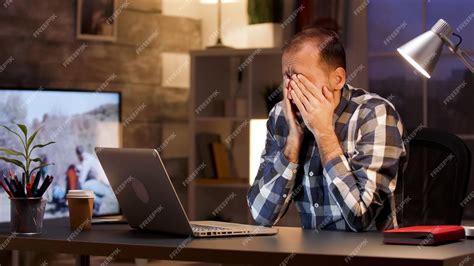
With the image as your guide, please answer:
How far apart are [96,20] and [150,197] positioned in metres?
2.82

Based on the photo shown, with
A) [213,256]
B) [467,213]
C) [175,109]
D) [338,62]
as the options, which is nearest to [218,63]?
[175,109]

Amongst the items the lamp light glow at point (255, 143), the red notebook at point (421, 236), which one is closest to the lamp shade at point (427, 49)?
the red notebook at point (421, 236)

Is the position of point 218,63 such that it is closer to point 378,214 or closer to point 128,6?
point 128,6

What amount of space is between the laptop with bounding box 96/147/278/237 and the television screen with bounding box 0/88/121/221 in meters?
1.88

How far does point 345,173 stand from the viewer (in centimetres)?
243

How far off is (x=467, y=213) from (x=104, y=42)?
84.5 inches

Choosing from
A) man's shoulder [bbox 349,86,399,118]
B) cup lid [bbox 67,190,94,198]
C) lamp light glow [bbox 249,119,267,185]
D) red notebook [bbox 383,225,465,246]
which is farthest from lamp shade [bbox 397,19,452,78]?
lamp light glow [bbox 249,119,267,185]

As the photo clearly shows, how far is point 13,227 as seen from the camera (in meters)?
2.39

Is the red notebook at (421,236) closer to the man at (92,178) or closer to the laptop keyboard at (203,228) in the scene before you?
the laptop keyboard at (203,228)

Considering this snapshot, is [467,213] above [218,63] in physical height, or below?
below

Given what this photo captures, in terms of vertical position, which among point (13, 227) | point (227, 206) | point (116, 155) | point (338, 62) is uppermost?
point (338, 62)

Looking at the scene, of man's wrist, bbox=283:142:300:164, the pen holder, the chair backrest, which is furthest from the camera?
the chair backrest

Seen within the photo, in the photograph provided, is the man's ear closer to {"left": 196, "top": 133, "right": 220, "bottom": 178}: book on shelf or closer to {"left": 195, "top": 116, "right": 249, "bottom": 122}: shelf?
{"left": 195, "top": 116, "right": 249, "bottom": 122}: shelf

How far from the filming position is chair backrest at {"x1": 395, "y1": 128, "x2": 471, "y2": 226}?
8.83 feet
